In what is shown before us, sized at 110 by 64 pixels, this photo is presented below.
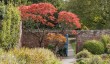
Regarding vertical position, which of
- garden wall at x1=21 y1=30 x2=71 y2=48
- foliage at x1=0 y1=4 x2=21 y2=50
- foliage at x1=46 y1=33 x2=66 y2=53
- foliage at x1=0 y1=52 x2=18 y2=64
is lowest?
garden wall at x1=21 y1=30 x2=71 y2=48

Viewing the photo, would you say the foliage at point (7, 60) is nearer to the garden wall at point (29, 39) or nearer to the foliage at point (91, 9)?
the garden wall at point (29, 39)

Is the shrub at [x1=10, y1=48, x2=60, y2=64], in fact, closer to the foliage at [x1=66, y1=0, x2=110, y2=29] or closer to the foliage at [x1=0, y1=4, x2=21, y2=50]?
the foliage at [x1=0, y1=4, x2=21, y2=50]

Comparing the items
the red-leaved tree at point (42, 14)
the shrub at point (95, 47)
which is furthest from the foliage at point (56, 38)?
the shrub at point (95, 47)

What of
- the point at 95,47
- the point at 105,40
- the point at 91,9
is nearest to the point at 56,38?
the point at 95,47

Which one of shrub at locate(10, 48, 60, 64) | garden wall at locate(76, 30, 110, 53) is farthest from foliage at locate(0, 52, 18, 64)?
garden wall at locate(76, 30, 110, 53)

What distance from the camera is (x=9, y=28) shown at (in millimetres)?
19234

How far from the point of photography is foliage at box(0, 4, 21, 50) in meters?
18.8

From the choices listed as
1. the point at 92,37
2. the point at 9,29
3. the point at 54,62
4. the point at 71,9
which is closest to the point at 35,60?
the point at 54,62

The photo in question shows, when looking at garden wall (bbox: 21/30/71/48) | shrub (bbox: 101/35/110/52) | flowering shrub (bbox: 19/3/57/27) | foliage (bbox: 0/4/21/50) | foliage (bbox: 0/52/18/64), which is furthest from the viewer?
garden wall (bbox: 21/30/71/48)

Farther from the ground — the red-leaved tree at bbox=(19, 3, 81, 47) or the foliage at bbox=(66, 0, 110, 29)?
the red-leaved tree at bbox=(19, 3, 81, 47)

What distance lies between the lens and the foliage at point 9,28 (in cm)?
1880

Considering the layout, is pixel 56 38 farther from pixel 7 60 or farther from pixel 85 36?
pixel 7 60

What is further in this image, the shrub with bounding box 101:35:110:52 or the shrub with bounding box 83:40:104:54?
the shrub with bounding box 101:35:110:52

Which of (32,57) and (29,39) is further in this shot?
(29,39)
